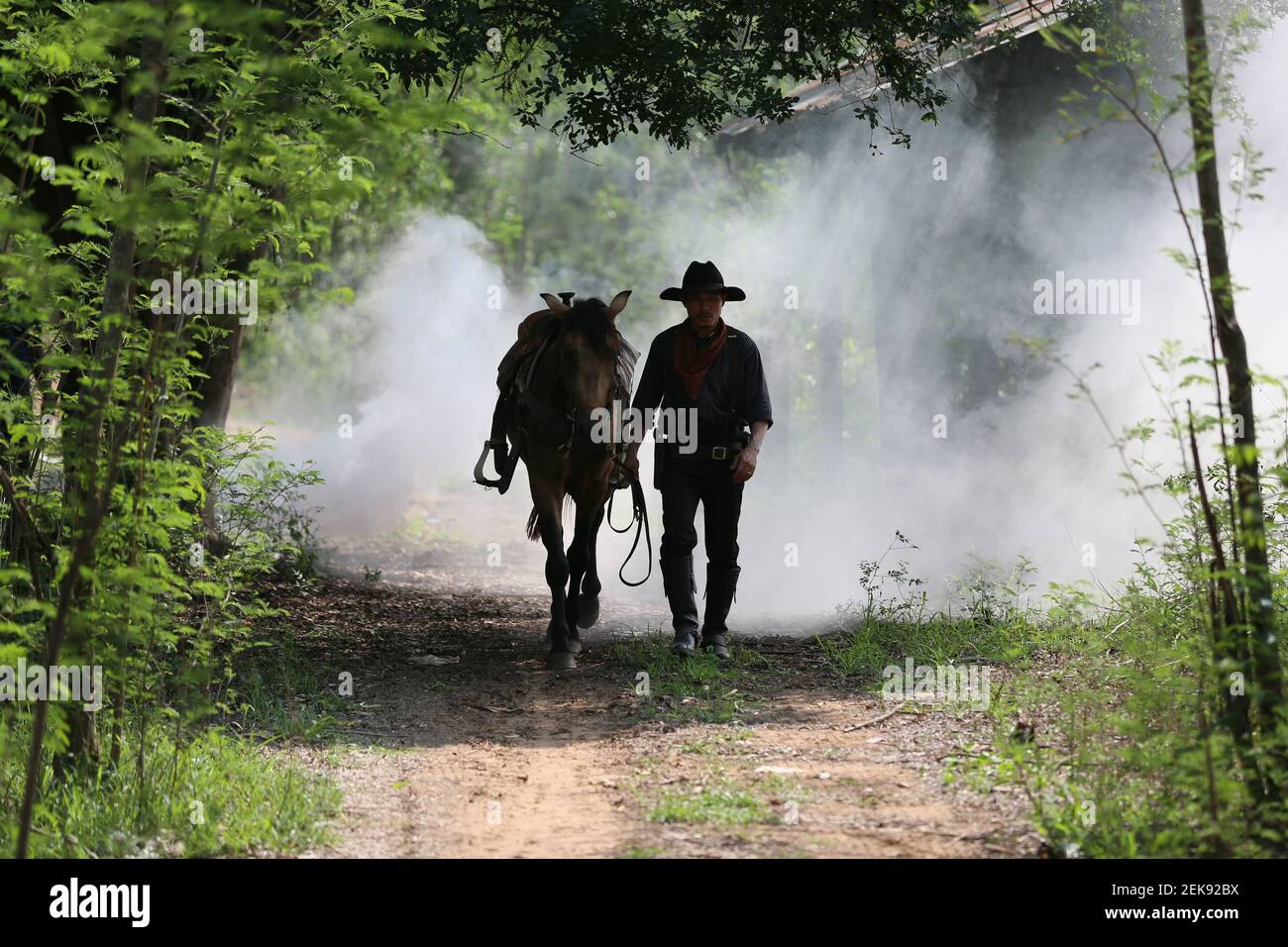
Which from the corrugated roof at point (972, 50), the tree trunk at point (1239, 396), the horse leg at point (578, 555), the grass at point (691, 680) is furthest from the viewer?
the corrugated roof at point (972, 50)

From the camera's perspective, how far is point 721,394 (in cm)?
933

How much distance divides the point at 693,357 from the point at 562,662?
219 centimetres

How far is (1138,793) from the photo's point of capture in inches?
205

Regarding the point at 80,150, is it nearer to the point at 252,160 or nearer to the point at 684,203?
the point at 252,160

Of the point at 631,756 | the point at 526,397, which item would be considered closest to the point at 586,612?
the point at 526,397

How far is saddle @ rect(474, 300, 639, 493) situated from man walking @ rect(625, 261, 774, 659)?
1.50ft

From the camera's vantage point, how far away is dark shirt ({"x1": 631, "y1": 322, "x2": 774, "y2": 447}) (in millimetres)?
9289

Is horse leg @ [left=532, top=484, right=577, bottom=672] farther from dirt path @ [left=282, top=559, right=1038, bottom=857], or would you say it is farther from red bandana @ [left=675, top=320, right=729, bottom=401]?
red bandana @ [left=675, top=320, right=729, bottom=401]

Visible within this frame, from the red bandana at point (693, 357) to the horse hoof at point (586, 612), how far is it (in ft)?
6.46

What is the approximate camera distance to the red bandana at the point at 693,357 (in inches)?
368

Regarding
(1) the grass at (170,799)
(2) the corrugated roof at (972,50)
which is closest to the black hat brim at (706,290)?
(2) the corrugated roof at (972,50)

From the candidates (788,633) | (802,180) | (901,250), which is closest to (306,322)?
(802,180)

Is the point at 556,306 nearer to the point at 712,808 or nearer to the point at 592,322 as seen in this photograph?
the point at 592,322

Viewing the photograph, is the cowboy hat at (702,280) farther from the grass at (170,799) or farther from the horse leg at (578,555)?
the grass at (170,799)
